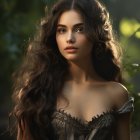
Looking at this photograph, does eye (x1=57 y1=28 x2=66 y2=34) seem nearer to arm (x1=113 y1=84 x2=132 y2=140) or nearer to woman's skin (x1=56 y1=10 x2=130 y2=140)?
woman's skin (x1=56 y1=10 x2=130 y2=140)

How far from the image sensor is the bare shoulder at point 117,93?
363 centimetres

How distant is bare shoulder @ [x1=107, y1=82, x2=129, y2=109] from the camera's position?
3625 mm

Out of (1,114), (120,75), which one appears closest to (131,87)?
(120,75)

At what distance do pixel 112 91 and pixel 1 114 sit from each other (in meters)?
6.00

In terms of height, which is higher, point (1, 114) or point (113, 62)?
point (113, 62)

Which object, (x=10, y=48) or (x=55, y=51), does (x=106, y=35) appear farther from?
(x=10, y=48)

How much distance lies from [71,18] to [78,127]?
0.57m

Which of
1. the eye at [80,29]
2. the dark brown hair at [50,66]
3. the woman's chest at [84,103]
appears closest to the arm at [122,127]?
the woman's chest at [84,103]

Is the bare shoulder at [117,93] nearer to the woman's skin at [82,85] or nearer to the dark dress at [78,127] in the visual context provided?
the woman's skin at [82,85]

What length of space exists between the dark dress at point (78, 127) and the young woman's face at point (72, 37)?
0.31 metres

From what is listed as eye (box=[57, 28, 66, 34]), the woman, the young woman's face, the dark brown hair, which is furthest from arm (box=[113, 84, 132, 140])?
eye (box=[57, 28, 66, 34])

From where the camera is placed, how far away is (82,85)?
142 inches

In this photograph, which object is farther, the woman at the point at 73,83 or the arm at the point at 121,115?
the arm at the point at 121,115

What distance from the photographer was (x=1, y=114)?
9.49m
